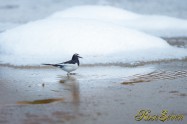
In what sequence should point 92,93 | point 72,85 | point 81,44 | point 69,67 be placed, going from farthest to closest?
point 81,44, point 69,67, point 72,85, point 92,93

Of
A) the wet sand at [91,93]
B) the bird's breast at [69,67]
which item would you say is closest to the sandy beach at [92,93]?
the wet sand at [91,93]

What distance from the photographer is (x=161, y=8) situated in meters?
20.0

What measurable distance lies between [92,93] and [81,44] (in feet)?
11.5

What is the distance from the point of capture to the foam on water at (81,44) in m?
9.73

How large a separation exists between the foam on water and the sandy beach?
61 cm

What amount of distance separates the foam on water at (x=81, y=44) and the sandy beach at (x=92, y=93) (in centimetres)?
61

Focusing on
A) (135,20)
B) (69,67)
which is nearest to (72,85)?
(69,67)

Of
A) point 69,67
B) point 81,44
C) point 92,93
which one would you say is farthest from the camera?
point 81,44

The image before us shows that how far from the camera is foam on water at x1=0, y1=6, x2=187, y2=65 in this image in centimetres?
973

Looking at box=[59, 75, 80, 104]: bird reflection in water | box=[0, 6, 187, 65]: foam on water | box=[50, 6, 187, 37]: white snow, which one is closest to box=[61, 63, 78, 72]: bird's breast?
box=[59, 75, 80, 104]: bird reflection in water

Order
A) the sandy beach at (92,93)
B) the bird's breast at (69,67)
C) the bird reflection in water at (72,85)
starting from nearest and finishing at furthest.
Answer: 1. the sandy beach at (92,93)
2. the bird reflection in water at (72,85)
3. the bird's breast at (69,67)

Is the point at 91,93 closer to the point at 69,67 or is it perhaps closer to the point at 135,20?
the point at 69,67

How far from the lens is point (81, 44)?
10.3 m

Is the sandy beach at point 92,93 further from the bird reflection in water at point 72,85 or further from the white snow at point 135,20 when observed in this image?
the white snow at point 135,20
